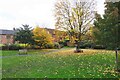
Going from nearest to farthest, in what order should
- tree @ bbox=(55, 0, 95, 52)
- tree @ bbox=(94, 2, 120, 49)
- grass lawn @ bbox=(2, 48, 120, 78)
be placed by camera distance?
grass lawn @ bbox=(2, 48, 120, 78) < tree @ bbox=(94, 2, 120, 49) < tree @ bbox=(55, 0, 95, 52)

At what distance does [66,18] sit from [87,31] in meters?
3.57

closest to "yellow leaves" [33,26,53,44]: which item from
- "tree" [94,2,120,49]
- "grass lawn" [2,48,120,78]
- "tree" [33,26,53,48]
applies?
"tree" [33,26,53,48]

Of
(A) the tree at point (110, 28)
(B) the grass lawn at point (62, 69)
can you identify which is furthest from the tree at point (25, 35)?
(A) the tree at point (110, 28)

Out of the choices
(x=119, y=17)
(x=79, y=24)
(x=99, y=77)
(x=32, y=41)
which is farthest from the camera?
(x=32, y=41)

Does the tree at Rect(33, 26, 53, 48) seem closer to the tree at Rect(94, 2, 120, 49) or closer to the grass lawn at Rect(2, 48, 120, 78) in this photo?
the grass lawn at Rect(2, 48, 120, 78)

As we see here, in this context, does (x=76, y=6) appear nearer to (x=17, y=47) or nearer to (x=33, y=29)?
(x=33, y=29)

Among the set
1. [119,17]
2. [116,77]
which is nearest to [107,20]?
[119,17]

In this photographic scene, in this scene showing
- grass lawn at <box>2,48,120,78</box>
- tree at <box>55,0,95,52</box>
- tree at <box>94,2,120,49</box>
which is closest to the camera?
grass lawn at <box>2,48,120,78</box>

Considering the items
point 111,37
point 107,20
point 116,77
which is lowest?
point 116,77

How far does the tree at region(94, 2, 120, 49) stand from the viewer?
9.34 metres

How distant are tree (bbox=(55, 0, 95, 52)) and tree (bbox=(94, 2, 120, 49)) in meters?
21.1

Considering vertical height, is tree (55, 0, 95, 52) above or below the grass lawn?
above

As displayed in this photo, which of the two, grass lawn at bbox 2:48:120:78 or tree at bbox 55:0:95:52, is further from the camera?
tree at bbox 55:0:95:52

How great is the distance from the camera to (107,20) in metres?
9.54
